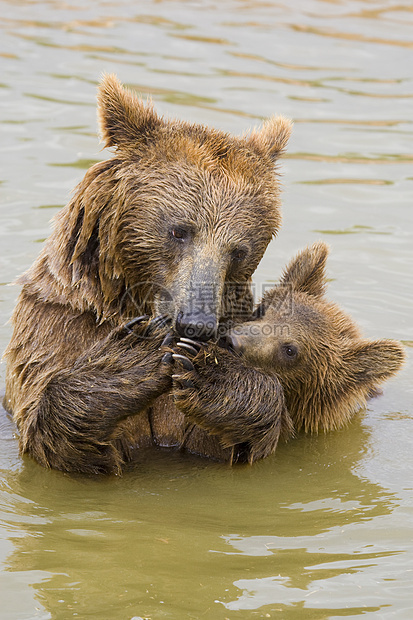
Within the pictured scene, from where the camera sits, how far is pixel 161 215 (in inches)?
237

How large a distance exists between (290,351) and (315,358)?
0.59ft

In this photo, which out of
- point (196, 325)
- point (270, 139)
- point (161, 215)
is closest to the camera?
point (196, 325)

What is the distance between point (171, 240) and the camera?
6031 mm

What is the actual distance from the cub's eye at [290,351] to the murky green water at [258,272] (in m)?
0.65

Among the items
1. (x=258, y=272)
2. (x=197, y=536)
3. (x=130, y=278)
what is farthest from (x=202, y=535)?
(x=258, y=272)

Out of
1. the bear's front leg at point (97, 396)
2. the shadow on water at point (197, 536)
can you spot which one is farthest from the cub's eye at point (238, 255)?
the shadow on water at point (197, 536)

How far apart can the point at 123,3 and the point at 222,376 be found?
43.4ft

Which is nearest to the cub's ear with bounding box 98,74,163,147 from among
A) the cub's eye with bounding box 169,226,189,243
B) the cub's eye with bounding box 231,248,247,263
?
Answer: the cub's eye with bounding box 169,226,189,243

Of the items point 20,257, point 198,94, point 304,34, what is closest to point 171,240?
point 20,257

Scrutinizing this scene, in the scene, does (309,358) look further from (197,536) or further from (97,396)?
(197,536)

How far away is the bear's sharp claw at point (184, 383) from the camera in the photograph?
19.0 feet

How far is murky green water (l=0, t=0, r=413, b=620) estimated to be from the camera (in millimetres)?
4910

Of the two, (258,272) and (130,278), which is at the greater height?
(258,272)

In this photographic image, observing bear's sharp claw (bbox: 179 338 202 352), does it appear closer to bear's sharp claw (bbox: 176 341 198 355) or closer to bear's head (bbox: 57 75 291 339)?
bear's sharp claw (bbox: 176 341 198 355)
